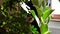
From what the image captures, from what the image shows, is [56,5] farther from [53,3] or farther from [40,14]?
[40,14]

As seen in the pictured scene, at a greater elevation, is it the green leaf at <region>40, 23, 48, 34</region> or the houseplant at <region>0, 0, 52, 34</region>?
the houseplant at <region>0, 0, 52, 34</region>

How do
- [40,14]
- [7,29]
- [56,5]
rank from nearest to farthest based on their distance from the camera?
[7,29], [40,14], [56,5]

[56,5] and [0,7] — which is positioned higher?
[0,7]

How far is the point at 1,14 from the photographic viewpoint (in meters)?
0.83

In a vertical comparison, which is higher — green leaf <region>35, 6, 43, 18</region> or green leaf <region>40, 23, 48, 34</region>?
green leaf <region>35, 6, 43, 18</region>

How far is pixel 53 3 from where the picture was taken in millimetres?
1435

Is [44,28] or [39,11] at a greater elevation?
[39,11]

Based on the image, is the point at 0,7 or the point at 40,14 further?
the point at 40,14

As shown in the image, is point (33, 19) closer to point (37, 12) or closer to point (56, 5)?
point (37, 12)

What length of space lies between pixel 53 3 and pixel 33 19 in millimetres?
566

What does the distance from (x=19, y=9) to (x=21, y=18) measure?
0.06 m

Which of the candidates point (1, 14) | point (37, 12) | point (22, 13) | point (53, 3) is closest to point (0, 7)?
point (1, 14)

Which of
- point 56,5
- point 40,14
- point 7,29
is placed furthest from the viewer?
point 56,5

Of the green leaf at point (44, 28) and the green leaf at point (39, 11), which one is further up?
the green leaf at point (39, 11)
